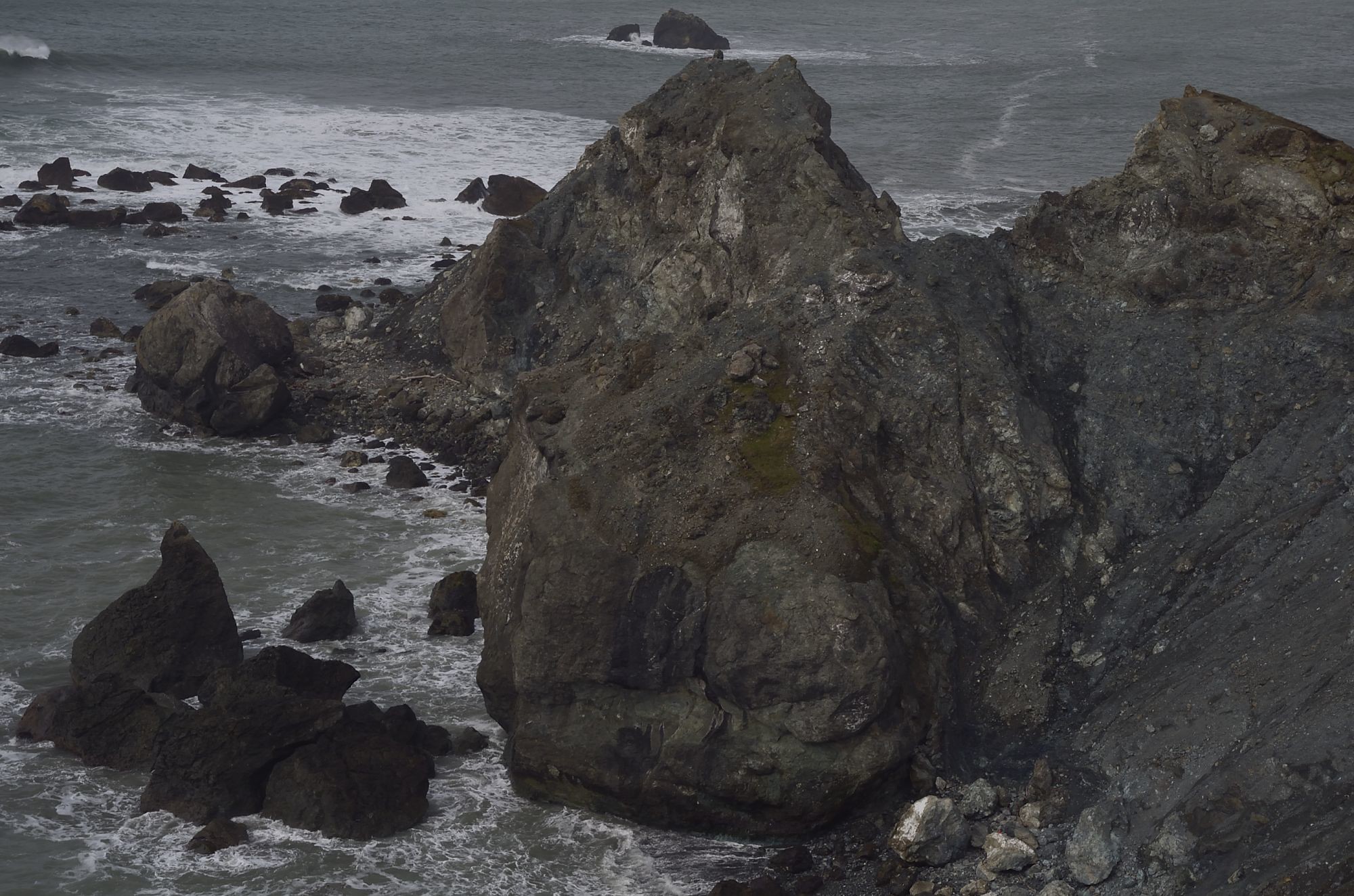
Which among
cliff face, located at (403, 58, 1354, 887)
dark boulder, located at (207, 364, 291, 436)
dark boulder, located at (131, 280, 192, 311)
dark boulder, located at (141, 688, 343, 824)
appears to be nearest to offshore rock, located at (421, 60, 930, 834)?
cliff face, located at (403, 58, 1354, 887)

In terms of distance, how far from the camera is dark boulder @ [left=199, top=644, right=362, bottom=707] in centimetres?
1673

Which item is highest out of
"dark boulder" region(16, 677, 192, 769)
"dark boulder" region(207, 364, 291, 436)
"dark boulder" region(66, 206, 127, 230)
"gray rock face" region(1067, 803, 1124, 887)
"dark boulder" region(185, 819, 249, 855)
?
"dark boulder" region(66, 206, 127, 230)

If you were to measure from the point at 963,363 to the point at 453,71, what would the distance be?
61.2 metres

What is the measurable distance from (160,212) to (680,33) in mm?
50253

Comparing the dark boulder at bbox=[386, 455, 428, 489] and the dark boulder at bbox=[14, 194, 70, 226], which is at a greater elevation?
the dark boulder at bbox=[14, 194, 70, 226]

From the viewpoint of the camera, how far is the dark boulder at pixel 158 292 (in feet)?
115

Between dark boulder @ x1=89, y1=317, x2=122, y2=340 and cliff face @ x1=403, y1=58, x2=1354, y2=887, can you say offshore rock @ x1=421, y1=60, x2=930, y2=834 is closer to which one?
cliff face @ x1=403, y1=58, x2=1354, y2=887

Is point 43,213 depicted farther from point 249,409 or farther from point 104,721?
point 104,721

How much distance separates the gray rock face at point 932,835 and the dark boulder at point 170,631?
9546 millimetres

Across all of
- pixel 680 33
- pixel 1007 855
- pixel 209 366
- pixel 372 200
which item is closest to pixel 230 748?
pixel 1007 855

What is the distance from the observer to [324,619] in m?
19.9

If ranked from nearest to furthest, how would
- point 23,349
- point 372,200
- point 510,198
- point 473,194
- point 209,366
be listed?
point 209,366 → point 23,349 → point 510,198 → point 372,200 → point 473,194

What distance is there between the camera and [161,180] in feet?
156

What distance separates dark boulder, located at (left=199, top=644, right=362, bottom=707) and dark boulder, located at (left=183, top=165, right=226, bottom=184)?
3383 centimetres
